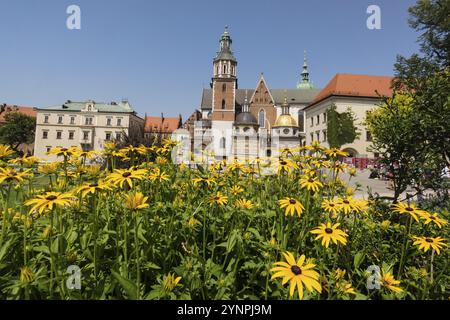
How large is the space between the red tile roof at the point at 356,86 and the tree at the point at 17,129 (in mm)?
69295

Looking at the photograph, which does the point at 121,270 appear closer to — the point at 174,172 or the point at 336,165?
the point at 174,172

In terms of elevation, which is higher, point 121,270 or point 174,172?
point 174,172

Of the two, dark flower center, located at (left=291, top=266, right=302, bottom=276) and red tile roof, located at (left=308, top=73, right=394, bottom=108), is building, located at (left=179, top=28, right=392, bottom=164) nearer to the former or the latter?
red tile roof, located at (left=308, top=73, right=394, bottom=108)

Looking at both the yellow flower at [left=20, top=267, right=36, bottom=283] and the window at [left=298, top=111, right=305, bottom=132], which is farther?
the window at [left=298, top=111, right=305, bottom=132]

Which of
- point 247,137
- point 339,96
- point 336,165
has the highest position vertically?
point 339,96

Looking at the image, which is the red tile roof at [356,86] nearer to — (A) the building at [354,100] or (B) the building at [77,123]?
(A) the building at [354,100]

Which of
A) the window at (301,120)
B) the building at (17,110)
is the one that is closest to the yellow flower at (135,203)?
the window at (301,120)

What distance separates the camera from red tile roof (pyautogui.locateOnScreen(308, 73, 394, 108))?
1812 inches

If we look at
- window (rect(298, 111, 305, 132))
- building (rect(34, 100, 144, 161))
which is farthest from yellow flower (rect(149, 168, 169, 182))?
window (rect(298, 111, 305, 132))

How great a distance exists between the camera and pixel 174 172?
350 centimetres

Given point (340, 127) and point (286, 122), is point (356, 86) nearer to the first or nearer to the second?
point (340, 127)

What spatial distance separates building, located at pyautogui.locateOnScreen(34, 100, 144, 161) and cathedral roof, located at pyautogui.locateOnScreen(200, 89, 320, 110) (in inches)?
733
